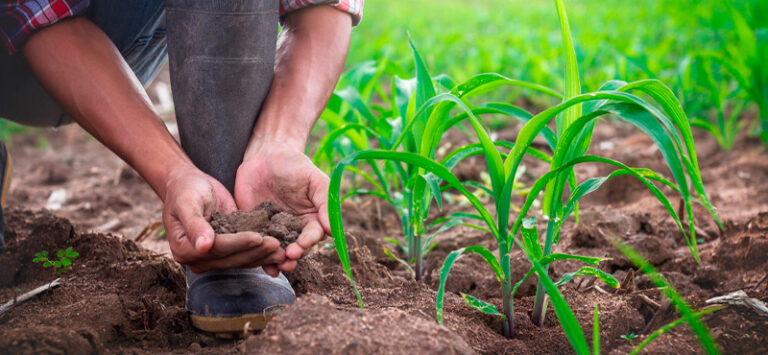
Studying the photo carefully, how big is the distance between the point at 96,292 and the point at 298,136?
0.54 m

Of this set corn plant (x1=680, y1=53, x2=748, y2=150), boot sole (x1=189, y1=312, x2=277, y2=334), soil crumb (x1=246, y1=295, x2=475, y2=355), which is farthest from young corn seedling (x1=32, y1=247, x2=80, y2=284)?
corn plant (x1=680, y1=53, x2=748, y2=150)

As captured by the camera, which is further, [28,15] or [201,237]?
[28,15]

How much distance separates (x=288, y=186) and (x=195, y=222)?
25 centimetres

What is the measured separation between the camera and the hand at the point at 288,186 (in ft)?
3.84

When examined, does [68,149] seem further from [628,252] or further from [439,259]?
[628,252]

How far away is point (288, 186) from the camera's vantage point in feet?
4.23

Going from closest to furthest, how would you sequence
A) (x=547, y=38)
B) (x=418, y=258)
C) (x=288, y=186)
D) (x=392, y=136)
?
1. (x=288, y=186)
2. (x=418, y=258)
3. (x=392, y=136)
4. (x=547, y=38)

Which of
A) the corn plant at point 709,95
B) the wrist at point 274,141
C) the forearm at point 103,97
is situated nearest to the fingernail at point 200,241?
the forearm at point 103,97

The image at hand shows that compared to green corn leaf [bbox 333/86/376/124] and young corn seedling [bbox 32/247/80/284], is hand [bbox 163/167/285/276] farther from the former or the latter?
green corn leaf [bbox 333/86/376/124]

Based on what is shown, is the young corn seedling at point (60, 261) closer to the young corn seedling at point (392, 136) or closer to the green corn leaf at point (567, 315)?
the young corn seedling at point (392, 136)

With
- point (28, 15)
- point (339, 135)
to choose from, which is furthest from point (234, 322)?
point (28, 15)

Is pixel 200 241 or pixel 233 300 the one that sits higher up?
pixel 200 241

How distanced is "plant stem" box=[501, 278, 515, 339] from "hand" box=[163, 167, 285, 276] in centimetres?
42

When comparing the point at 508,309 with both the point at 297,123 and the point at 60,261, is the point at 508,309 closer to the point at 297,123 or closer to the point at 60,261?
the point at 297,123
